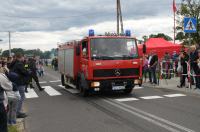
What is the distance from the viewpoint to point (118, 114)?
1148 cm

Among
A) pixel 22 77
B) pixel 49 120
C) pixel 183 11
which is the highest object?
pixel 183 11

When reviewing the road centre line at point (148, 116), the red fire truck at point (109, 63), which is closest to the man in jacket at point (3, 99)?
the road centre line at point (148, 116)

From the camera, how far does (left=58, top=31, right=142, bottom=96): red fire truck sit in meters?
15.6

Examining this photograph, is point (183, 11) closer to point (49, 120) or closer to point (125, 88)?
point (125, 88)

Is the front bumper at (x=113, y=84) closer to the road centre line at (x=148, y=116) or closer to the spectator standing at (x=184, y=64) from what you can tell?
the road centre line at (x=148, y=116)

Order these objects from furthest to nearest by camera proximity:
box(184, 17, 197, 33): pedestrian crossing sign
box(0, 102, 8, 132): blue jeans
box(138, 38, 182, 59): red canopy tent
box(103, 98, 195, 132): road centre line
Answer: box(138, 38, 182, 59): red canopy tent → box(184, 17, 197, 33): pedestrian crossing sign → box(103, 98, 195, 132): road centre line → box(0, 102, 8, 132): blue jeans

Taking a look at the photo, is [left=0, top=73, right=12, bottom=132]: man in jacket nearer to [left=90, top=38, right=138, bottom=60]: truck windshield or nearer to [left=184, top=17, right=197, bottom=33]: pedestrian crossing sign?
[left=90, top=38, right=138, bottom=60]: truck windshield

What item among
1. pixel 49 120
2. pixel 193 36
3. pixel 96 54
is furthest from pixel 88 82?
pixel 193 36

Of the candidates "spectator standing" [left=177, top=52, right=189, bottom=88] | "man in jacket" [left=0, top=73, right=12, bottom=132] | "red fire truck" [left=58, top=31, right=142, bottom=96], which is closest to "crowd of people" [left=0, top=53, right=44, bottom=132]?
"man in jacket" [left=0, top=73, right=12, bottom=132]

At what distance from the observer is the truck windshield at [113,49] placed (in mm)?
15695

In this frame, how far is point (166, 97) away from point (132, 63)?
74.4 inches

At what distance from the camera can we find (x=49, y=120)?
35.5ft

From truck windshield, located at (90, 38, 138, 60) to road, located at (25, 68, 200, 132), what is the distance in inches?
63.5

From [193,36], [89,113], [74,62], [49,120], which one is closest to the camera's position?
[49,120]
